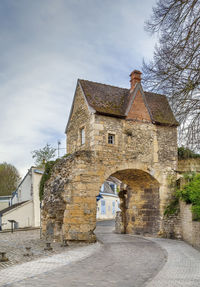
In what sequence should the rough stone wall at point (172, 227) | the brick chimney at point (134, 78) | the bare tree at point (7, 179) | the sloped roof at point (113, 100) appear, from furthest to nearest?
the bare tree at point (7, 179), the brick chimney at point (134, 78), the sloped roof at point (113, 100), the rough stone wall at point (172, 227)

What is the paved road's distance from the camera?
21.3ft

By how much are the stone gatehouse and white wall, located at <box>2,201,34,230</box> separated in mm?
9680

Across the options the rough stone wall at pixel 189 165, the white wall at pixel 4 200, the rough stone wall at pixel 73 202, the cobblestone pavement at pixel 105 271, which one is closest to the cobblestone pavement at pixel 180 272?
the cobblestone pavement at pixel 105 271

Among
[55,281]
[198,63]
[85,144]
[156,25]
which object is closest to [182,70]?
[198,63]

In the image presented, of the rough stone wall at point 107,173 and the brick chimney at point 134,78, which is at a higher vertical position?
the brick chimney at point 134,78

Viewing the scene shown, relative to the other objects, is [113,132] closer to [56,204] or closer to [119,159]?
[119,159]

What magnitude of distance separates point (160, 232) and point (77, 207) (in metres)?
5.03

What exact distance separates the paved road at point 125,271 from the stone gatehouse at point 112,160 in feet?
11.4

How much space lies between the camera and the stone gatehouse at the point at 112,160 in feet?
46.4

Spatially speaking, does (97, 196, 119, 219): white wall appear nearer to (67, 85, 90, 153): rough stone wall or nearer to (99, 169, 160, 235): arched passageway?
(99, 169, 160, 235): arched passageway

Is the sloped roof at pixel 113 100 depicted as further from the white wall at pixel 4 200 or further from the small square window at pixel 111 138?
the white wall at pixel 4 200

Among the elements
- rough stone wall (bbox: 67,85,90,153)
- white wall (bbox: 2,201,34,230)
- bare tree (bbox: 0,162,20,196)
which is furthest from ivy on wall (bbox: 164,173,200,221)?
bare tree (bbox: 0,162,20,196)

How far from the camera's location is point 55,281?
6.56 m

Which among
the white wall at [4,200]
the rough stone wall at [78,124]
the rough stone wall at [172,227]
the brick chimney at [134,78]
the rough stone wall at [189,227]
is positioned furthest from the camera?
the white wall at [4,200]
